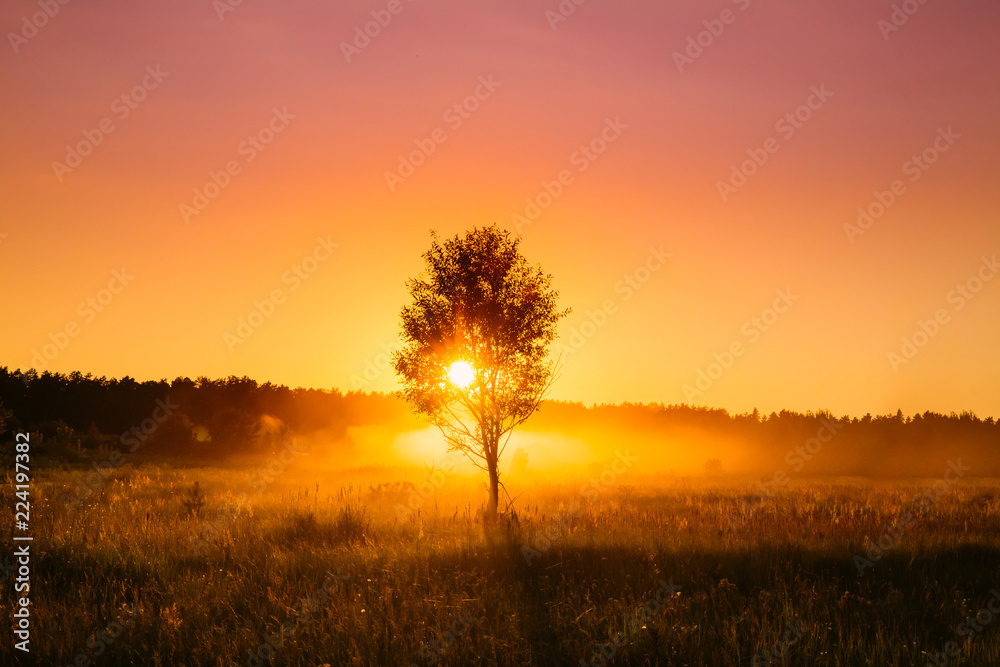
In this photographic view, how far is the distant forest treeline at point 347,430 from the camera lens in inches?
2534

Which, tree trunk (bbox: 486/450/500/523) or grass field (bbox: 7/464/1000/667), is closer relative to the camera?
grass field (bbox: 7/464/1000/667)

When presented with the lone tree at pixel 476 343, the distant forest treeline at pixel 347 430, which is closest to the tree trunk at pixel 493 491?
the lone tree at pixel 476 343

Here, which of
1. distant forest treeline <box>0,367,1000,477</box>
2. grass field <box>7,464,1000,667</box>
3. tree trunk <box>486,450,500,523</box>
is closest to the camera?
grass field <box>7,464,1000,667</box>

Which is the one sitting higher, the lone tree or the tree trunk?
the lone tree

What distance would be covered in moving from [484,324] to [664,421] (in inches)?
3850

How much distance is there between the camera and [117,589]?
1118 cm

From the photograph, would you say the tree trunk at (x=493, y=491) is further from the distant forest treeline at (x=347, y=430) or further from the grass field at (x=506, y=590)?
the distant forest treeline at (x=347, y=430)

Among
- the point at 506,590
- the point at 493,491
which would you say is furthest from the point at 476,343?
the point at 506,590

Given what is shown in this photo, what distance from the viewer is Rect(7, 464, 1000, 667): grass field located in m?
8.43

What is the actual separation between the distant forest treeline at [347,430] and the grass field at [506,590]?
39.1 metres

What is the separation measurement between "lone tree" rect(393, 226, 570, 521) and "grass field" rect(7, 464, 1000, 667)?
11.1ft

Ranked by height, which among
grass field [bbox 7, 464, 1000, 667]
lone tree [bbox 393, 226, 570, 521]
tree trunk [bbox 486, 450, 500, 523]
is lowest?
grass field [bbox 7, 464, 1000, 667]

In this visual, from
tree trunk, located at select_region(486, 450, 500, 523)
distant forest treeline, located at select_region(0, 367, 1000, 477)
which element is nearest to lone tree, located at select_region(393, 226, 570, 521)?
tree trunk, located at select_region(486, 450, 500, 523)

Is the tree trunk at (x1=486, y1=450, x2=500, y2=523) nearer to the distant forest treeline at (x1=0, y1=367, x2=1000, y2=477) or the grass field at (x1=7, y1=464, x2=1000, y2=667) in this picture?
the grass field at (x1=7, y1=464, x2=1000, y2=667)
